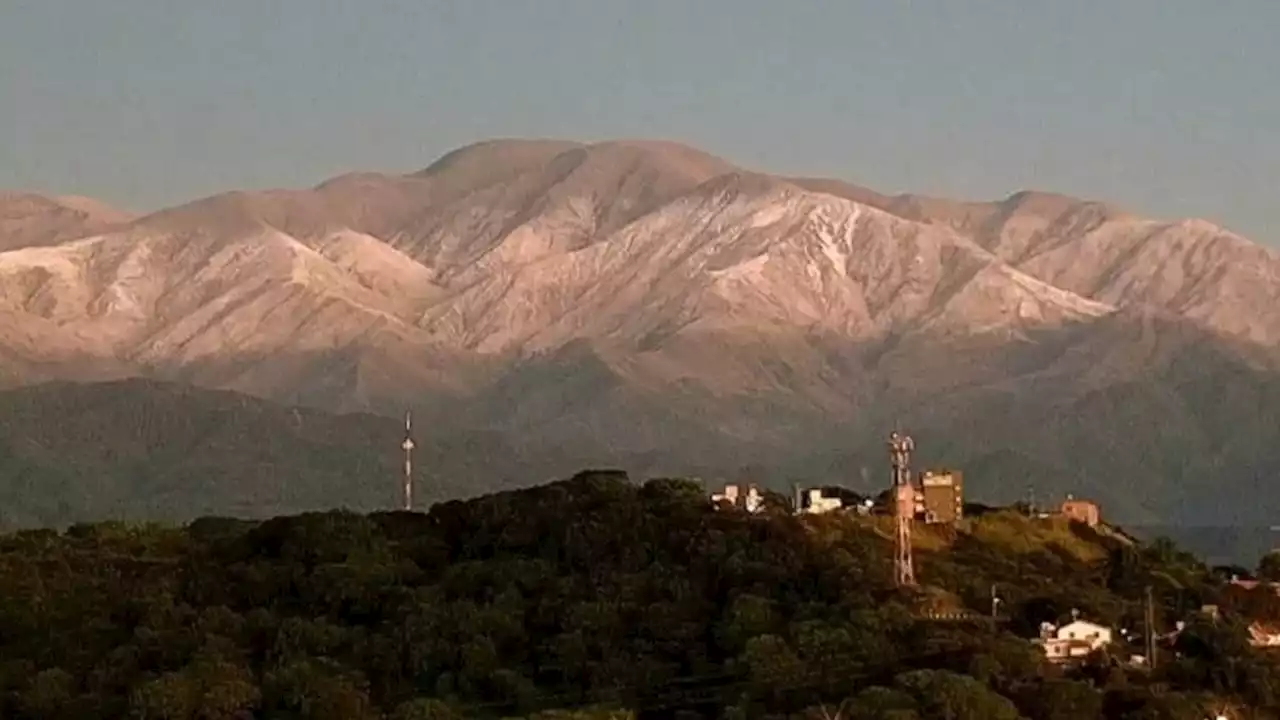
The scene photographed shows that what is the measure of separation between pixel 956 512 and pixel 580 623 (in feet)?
69.8

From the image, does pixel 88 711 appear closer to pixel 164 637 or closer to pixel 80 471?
pixel 164 637

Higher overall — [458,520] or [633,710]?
[458,520]

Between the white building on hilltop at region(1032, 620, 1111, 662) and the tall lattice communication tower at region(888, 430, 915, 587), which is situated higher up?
the tall lattice communication tower at region(888, 430, 915, 587)

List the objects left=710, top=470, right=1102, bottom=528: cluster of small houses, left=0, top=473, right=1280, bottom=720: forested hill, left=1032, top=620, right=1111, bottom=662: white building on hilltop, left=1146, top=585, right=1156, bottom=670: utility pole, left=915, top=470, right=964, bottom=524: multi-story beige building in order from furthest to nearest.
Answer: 1. left=915, top=470, right=964, bottom=524: multi-story beige building
2. left=710, top=470, right=1102, bottom=528: cluster of small houses
3. left=1032, top=620, right=1111, bottom=662: white building on hilltop
4. left=1146, top=585, right=1156, bottom=670: utility pole
5. left=0, top=473, right=1280, bottom=720: forested hill

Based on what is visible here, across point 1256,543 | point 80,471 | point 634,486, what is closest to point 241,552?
point 634,486

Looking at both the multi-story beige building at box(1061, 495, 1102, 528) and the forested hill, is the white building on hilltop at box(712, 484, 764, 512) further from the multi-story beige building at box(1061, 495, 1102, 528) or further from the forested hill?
the multi-story beige building at box(1061, 495, 1102, 528)

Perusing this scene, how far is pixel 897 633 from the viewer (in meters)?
46.5

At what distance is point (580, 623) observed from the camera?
48469mm

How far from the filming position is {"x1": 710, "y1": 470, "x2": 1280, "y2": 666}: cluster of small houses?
49500mm

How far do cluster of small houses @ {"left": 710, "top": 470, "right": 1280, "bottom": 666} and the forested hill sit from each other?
2.48 ft

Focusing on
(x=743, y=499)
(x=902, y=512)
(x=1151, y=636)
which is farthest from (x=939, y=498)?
(x=1151, y=636)

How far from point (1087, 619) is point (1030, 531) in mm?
13625

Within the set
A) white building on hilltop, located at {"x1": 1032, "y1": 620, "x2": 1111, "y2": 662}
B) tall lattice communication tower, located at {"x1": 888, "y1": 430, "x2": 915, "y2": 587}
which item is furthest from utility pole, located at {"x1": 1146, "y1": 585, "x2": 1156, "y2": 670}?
tall lattice communication tower, located at {"x1": 888, "y1": 430, "x2": 915, "y2": 587}

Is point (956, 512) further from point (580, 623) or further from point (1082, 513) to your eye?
point (580, 623)
